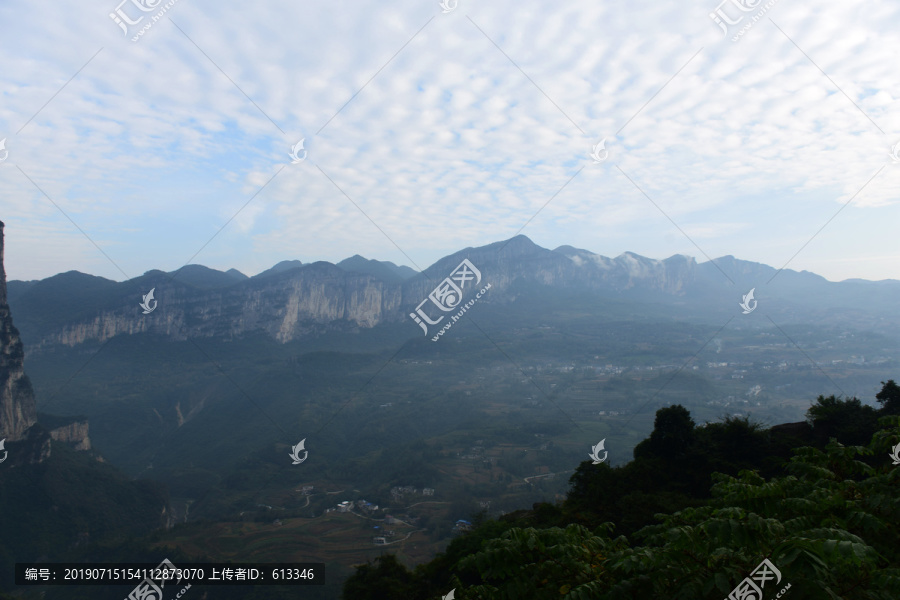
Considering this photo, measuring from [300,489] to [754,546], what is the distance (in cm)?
8429

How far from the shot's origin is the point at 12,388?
6881cm

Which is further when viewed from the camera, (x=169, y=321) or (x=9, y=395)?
(x=169, y=321)

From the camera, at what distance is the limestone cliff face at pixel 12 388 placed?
67250 mm

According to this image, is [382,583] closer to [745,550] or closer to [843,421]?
[745,550]

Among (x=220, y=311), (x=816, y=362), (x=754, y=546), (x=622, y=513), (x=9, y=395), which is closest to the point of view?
(x=754, y=546)

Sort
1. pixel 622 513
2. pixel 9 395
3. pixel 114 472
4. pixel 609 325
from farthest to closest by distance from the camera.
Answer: pixel 609 325 < pixel 114 472 < pixel 9 395 < pixel 622 513

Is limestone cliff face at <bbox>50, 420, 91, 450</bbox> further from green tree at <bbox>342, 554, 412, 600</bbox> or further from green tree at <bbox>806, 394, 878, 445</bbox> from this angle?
green tree at <bbox>806, 394, 878, 445</bbox>

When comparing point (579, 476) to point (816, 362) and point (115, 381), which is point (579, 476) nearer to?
point (816, 362)

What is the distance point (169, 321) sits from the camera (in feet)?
526

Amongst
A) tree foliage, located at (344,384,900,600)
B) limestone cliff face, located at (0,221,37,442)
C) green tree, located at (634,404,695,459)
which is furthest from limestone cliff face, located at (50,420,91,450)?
tree foliage, located at (344,384,900,600)

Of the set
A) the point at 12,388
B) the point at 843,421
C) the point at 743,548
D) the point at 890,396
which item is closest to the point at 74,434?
the point at 12,388

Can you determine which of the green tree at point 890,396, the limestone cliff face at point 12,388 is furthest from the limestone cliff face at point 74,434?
the green tree at point 890,396

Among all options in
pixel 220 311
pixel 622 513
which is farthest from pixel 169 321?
pixel 622 513

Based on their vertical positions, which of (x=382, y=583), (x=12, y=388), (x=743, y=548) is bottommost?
(x=382, y=583)
